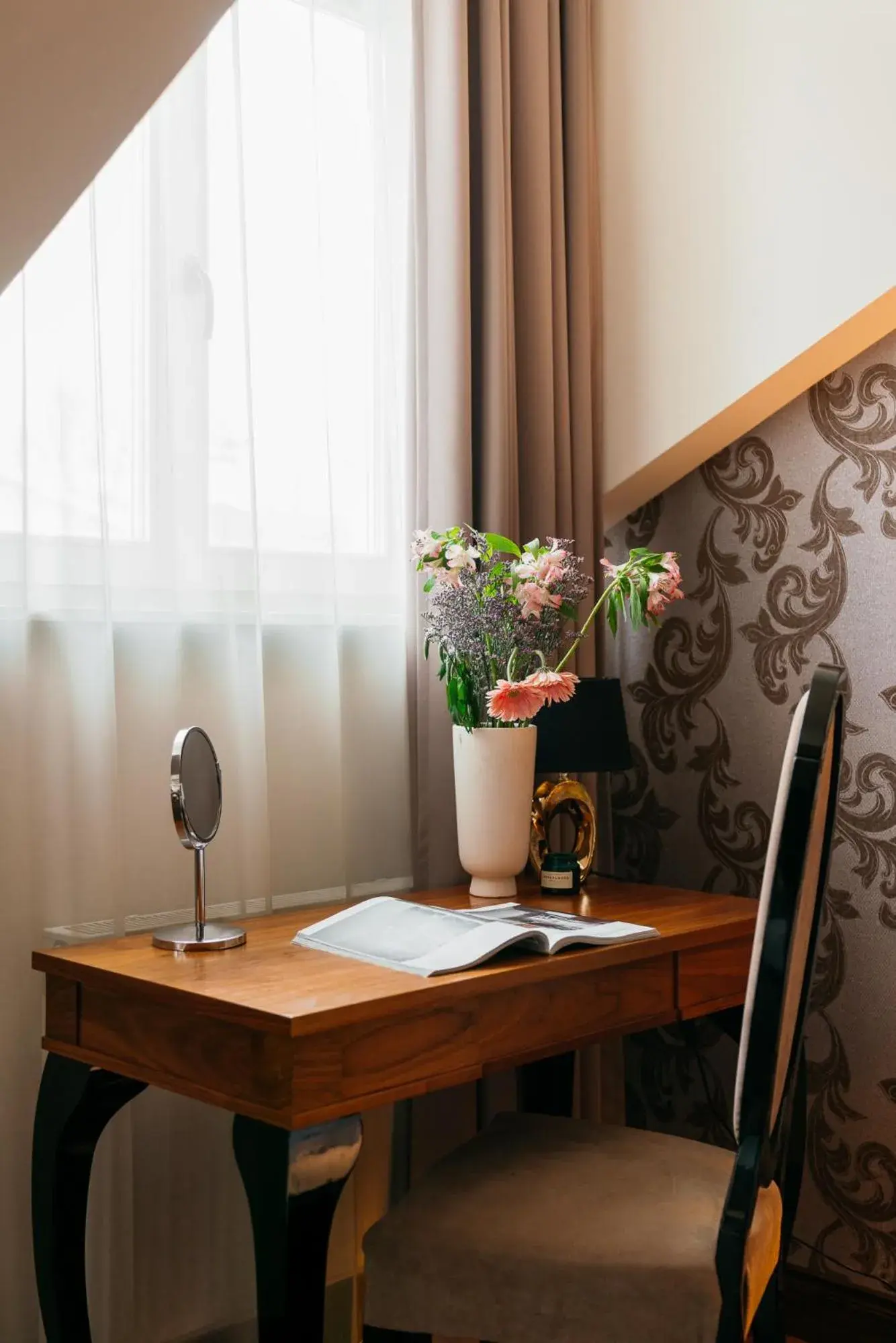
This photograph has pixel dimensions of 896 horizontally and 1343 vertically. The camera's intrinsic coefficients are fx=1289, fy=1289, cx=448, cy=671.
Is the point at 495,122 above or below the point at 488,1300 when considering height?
above

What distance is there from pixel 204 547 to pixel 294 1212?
973 millimetres

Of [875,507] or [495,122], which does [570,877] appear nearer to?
[875,507]

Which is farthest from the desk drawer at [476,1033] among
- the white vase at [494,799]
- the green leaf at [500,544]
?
the green leaf at [500,544]

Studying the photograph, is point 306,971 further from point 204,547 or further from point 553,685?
point 204,547

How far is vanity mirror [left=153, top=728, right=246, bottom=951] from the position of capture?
62.2 inches

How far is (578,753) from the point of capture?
80.0 inches

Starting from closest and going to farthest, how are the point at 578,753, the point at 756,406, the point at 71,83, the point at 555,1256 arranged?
the point at 71,83 < the point at 555,1256 < the point at 578,753 < the point at 756,406

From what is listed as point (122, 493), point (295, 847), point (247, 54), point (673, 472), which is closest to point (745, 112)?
point (673, 472)

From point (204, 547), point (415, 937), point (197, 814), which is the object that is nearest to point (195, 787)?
point (197, 814)

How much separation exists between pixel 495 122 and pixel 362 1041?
1.60 m

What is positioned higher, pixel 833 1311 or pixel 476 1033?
pixel 476 1033

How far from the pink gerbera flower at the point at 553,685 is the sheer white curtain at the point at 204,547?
16.0 inches

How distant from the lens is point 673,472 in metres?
2.45

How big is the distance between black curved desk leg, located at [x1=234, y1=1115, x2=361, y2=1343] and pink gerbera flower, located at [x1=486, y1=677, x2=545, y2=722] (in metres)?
0.64
